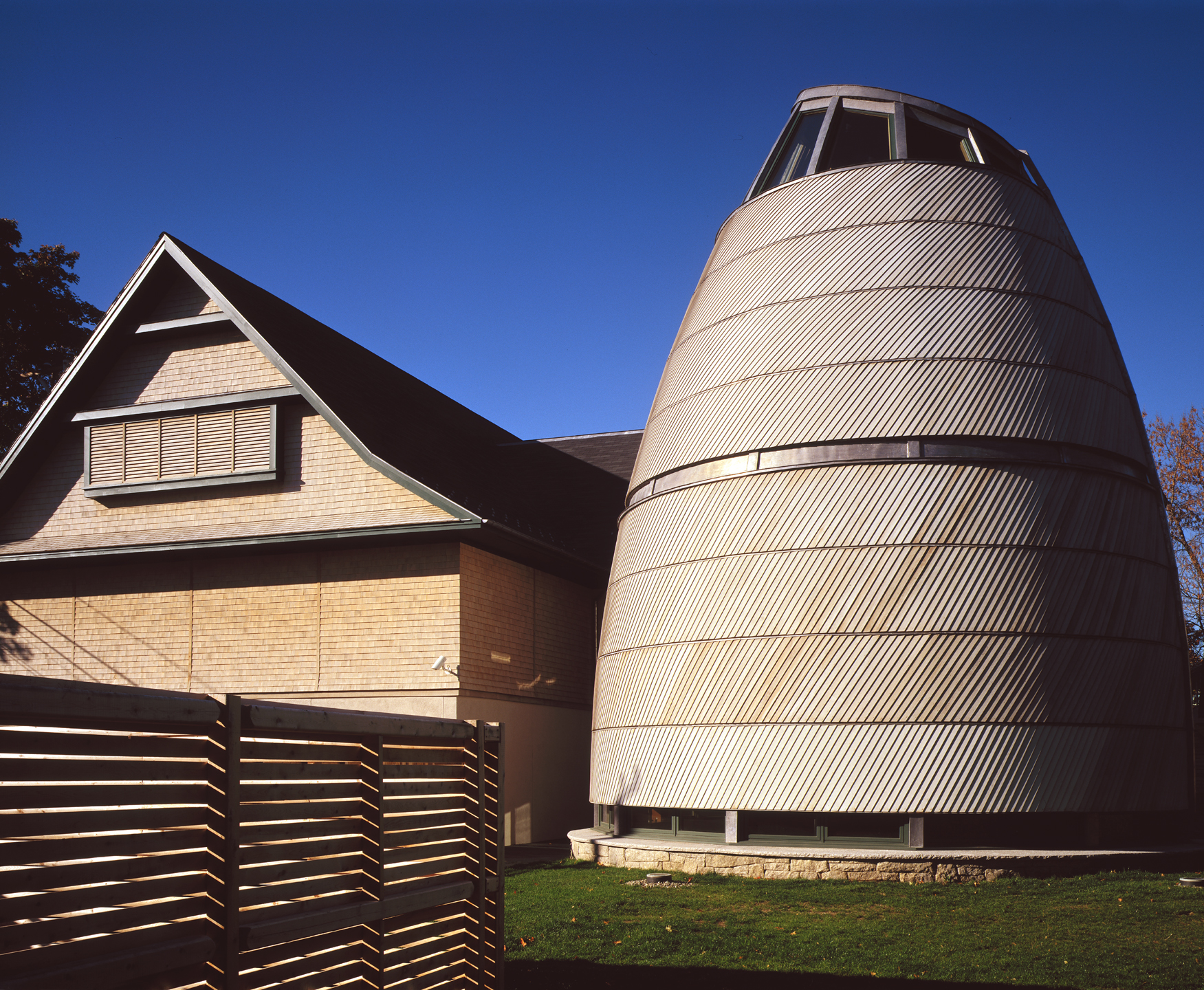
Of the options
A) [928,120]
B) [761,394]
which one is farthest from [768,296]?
[928,120]

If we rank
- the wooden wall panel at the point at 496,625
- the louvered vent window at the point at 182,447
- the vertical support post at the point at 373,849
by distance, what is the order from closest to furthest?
the vertical support post at the point at 373,849 < the wooden wall panel at the point at 496,625 < the louvered vent window at the point at 182,447

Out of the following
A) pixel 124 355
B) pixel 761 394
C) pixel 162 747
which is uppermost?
pixel 124 355

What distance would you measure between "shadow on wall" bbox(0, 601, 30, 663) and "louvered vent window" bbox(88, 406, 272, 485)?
3.43m

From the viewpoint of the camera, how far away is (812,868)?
559 inches

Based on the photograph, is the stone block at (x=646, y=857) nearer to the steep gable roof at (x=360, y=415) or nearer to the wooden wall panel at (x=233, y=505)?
the steep gable roof at (x=360, y=415)

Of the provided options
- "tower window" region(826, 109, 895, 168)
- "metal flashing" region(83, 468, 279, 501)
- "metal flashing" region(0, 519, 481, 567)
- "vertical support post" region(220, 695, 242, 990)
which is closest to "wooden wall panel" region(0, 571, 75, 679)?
"metal flashing" region(0, 519, 481, 567)

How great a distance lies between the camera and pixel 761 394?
16.1 m

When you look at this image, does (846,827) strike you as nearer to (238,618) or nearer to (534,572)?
(534,572)

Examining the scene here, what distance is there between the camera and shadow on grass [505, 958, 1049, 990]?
28.0 feet

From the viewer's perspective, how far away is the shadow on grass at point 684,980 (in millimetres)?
8539

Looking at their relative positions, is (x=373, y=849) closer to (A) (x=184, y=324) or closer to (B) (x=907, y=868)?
(B) (x=907, y=868)

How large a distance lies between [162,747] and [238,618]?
1617 centimetres

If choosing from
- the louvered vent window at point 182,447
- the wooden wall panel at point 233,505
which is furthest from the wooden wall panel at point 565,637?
the louvered vent window at point 182,447

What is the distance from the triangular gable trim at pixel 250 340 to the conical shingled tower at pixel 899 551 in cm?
370
